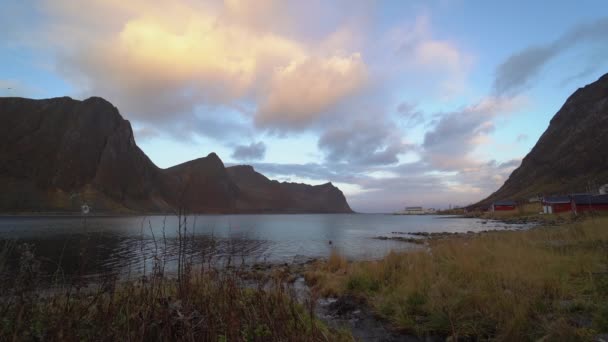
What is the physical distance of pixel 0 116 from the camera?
163 meters

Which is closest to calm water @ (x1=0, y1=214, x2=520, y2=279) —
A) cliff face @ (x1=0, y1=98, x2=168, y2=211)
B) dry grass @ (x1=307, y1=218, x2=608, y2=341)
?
dry grass @ (x1=307, y1=218, x2=608, y2=341)

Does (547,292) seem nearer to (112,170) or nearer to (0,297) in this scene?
(0,297)

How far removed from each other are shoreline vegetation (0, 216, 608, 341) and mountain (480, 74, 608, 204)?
139 meters

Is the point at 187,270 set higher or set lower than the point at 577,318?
higher

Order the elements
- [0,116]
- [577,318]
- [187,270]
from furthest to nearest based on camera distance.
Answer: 1. [0,116]
2. [577,318]
3. [187,270]

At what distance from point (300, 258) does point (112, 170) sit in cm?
18913

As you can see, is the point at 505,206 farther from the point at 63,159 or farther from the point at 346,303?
the point at 63,159

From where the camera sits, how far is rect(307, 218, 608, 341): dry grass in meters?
5.36

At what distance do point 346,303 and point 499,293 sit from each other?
412 centimetres

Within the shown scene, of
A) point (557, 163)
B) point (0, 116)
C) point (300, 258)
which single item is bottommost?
point (300, 258)

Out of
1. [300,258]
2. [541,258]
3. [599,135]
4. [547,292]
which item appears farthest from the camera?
[599,135]

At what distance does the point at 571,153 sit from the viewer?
15125 cm

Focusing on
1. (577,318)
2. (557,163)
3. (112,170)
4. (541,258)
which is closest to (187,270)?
(577,318)

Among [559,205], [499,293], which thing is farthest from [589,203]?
[499,293]
